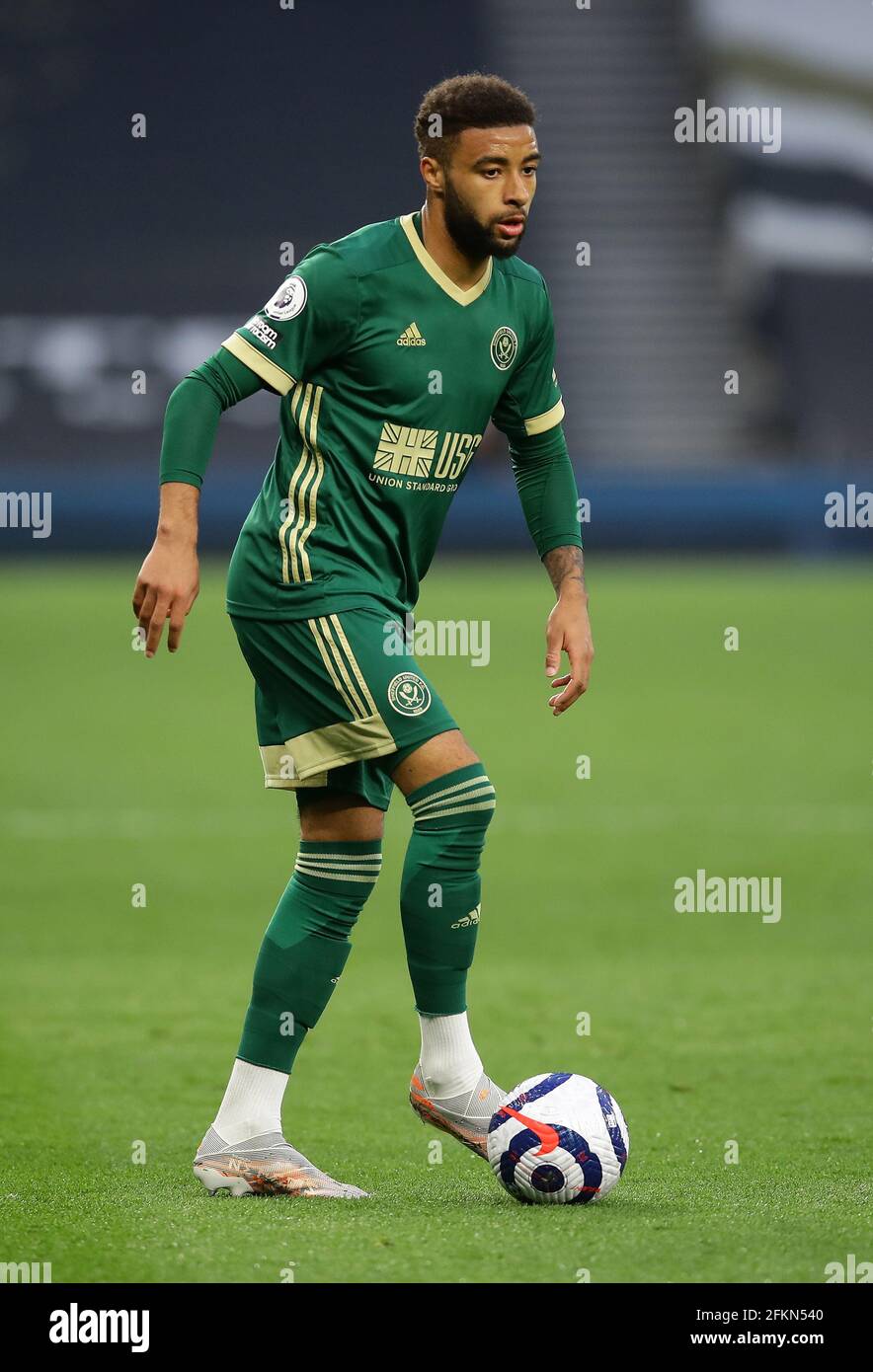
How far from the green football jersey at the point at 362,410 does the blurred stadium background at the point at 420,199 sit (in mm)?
20645

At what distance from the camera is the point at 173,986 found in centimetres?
626

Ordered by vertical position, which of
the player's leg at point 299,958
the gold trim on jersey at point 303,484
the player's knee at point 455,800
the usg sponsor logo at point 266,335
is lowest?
the player's leg at point 299,958

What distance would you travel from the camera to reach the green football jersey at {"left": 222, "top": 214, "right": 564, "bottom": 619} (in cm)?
389

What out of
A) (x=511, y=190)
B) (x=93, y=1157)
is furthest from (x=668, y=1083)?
(x=511, y=190)

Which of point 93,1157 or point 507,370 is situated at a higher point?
point 507,370

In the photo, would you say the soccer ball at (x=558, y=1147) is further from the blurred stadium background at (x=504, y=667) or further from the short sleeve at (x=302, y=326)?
the short sleeve at (x=302, y=326)

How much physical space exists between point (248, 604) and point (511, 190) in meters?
1.00

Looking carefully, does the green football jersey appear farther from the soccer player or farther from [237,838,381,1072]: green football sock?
[237,838,381,1072]: green football sock

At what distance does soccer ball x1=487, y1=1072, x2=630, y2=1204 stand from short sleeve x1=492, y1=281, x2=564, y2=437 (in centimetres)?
149

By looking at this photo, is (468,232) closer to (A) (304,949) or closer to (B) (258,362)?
(B) (258,362)

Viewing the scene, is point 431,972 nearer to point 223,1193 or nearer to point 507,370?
point 223,1193

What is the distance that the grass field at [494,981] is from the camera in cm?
352

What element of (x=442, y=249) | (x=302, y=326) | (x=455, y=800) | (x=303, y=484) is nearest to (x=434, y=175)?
(x=442, y=249)
